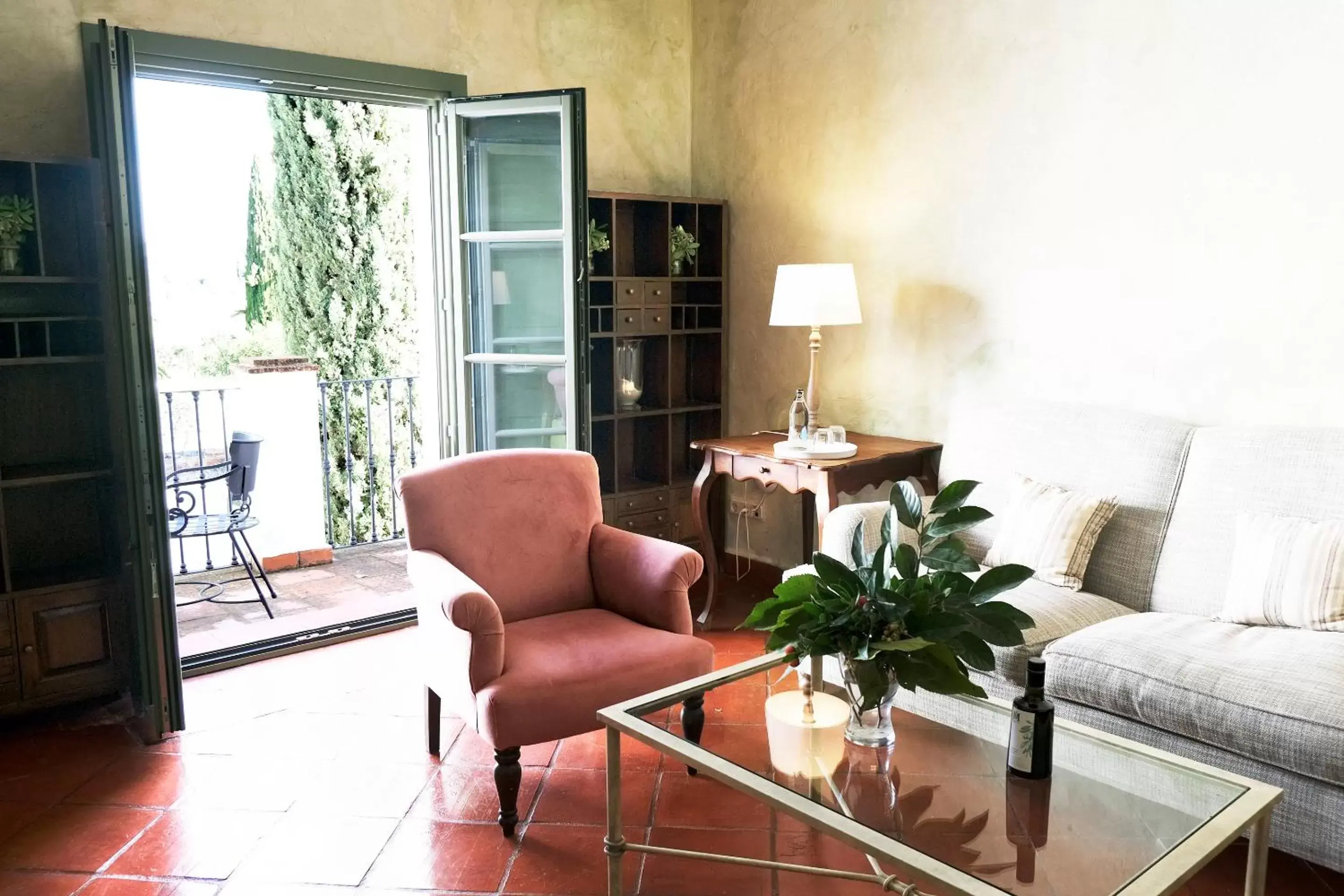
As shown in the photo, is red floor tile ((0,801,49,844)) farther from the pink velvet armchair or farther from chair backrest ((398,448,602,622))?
chair backrest ((398,448,602,622))

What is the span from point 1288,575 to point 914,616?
4.59 feet

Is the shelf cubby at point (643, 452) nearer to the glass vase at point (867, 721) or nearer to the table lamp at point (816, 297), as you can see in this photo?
the table lamp at point (816, 297)

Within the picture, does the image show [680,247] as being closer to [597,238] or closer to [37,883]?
[597,238]

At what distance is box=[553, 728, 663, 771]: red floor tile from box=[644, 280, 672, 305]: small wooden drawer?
219 centimetres

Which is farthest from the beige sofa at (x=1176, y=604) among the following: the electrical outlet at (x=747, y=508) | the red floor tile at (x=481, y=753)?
the electrical outlet at (x=747, y=508)

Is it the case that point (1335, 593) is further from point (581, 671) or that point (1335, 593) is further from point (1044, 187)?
point (581, 671)

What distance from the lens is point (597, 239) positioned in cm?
447

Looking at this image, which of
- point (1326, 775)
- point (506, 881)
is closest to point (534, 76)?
point (506, 881)

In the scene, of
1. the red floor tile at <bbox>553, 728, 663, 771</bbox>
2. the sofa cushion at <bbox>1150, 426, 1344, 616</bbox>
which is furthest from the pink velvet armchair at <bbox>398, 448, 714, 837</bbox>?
the sofa cushion at <bbox>1150, 426, 1344, 616</bbox>

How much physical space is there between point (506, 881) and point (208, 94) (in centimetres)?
620

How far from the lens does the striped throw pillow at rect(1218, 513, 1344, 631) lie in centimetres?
259

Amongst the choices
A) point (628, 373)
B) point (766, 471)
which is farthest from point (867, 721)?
point (628, 373)

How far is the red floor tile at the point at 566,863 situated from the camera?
7.76ft

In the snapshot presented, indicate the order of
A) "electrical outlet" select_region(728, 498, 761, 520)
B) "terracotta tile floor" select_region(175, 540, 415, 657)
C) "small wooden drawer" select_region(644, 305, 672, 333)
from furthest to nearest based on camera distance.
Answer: "electrical outlet" select_region(728, 498, 761, 520) → "small wooden drawer" select_region(644, 305, 672, 333) → "terracotta tile floor" select_region(175, 540, 415, 657)
